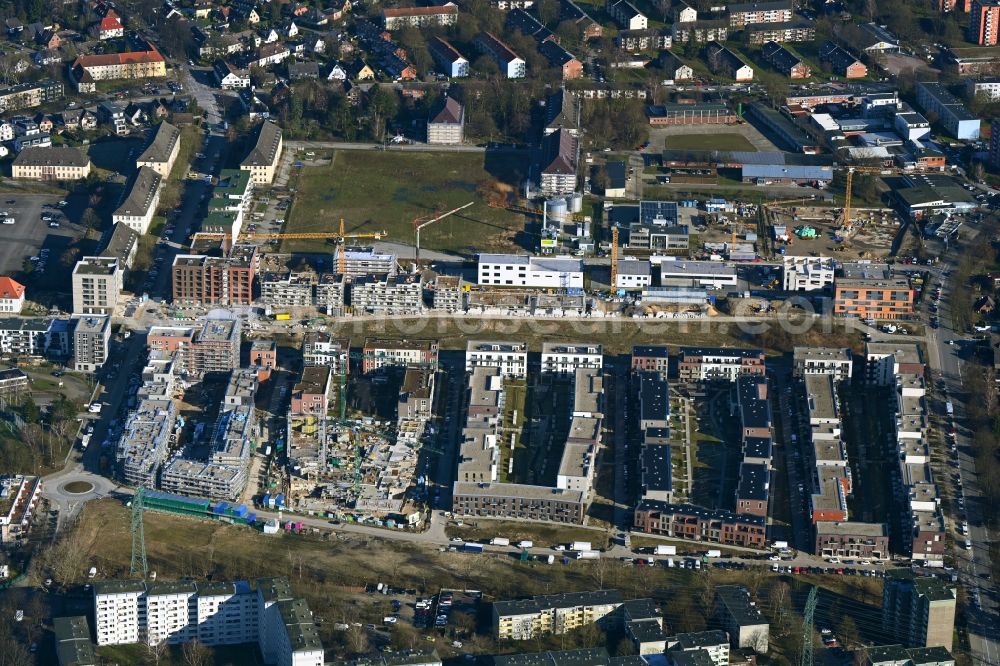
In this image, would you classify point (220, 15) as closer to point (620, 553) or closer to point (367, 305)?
point (367, 305)

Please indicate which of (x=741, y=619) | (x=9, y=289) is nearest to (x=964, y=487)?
(x=741, y=619)

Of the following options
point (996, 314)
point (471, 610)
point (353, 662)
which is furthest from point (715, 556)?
point (996, 314)

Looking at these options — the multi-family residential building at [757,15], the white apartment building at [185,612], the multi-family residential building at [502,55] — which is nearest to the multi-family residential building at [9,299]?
the white apartment building at [185,612]

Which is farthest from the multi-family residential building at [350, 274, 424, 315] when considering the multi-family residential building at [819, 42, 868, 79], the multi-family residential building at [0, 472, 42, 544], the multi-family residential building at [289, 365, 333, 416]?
the multi-family residential building at [819, 42, 868, 79]

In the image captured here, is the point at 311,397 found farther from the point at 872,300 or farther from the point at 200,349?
the point at 872,300

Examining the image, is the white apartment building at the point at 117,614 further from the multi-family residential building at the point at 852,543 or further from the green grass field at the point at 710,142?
the green grass field at the point at 710,142

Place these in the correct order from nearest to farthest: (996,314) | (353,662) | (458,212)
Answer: (353,662)
(996,314)
(458,212)
